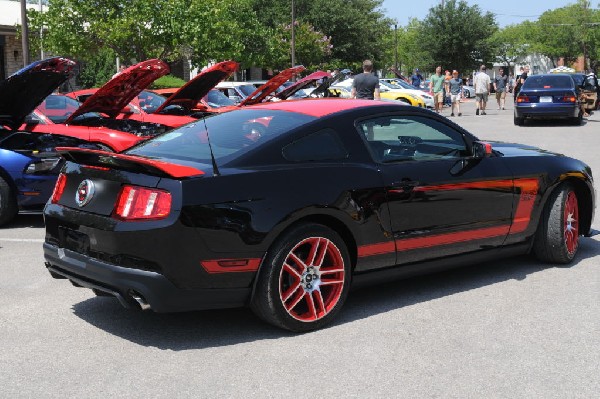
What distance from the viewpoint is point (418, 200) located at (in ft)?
18.0

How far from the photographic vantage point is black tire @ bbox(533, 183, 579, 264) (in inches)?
259

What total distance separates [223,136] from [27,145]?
4403 millimetres

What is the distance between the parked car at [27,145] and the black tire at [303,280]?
445 centimetres

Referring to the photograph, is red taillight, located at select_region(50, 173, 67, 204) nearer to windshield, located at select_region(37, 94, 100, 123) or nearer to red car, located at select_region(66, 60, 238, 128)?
red car, located at select_region(66, 60, 238, 128)

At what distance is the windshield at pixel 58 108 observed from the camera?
11.0 metres

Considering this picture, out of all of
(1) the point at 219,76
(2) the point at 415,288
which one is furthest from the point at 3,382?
(1) the point at 219,76

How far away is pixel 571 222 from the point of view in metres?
6.83

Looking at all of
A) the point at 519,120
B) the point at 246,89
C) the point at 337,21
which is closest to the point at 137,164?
the point at 519,120

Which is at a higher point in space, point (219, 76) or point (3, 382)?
point (219, 76)

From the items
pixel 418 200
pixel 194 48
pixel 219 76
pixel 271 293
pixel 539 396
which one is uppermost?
pixel 194 48

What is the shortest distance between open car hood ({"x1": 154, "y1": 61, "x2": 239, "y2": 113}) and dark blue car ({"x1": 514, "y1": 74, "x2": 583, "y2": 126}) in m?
13.1

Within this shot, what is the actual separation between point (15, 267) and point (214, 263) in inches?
120

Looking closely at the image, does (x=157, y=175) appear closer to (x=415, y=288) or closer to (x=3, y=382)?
(x=3, y=382)

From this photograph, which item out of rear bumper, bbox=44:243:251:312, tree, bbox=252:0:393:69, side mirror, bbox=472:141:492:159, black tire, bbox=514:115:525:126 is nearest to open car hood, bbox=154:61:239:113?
side mirror, bbox=472:141:492:159
